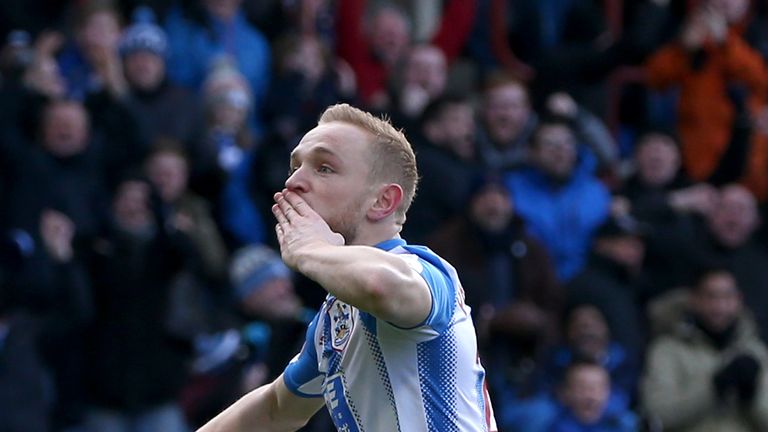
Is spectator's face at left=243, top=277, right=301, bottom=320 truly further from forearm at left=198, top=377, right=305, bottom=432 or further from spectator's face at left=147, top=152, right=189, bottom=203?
forearm at left=198, top=377, right=305, bottom=432

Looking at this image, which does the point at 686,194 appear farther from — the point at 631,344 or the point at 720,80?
the point at 631,344

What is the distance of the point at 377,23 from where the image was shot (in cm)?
1240

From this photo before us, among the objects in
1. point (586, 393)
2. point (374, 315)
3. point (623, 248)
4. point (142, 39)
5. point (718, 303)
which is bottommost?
point (586, 393)

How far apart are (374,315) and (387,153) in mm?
550

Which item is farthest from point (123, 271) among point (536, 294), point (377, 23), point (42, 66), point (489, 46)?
point (489, 46)

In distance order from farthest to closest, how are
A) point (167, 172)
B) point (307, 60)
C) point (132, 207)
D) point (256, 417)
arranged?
point (307, 60), point (167, 172), point (132, 207), point (256, 417)

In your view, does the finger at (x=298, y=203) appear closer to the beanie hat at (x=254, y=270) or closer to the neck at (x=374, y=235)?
the neck at (x=374, y=235)

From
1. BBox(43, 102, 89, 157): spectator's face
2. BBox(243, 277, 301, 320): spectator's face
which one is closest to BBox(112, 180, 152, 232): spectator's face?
BBox(43, 102, 89, 157): spectator's face

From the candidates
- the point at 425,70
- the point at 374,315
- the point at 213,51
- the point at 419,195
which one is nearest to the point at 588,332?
the point at 419,195

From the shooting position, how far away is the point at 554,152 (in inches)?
453

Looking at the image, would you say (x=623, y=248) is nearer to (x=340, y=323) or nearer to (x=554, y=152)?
(x=554, y=152)

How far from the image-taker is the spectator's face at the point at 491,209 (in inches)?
424

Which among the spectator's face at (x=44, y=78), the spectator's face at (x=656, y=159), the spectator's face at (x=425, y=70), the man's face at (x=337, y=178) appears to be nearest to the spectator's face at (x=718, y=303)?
the spectator's face at (x=656, y=159)

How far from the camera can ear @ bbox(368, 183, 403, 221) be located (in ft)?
16.4
